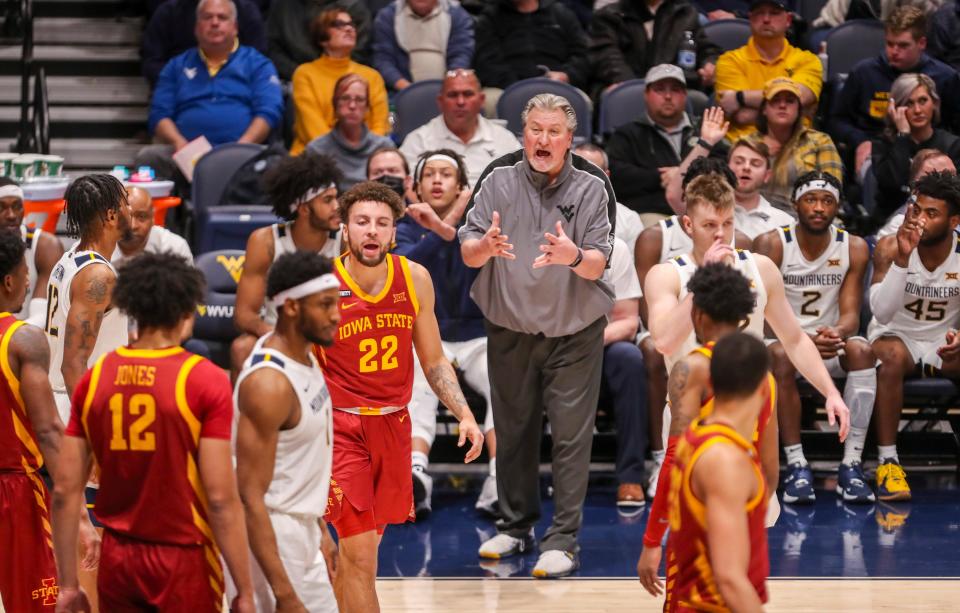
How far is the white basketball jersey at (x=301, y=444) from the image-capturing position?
3885 mm

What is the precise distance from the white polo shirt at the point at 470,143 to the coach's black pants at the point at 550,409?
2.35 metres

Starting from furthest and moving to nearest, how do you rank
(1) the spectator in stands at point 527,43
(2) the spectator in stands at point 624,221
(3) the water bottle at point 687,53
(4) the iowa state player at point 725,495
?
(1) the spectator in stands at point 527,43, (3) the water bottle at point 687,53, (2) the spectator in stands at point 624,221, (4) the iowa state player at point 725,495

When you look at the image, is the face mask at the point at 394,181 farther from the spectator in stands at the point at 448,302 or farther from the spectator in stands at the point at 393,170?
the spectator in stands at the point at 448,302

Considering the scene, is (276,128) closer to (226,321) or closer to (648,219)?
(226,321)

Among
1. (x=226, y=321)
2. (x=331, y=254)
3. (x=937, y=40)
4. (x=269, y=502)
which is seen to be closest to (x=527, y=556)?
(x=331, y=254)

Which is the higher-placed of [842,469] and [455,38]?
[455,38]

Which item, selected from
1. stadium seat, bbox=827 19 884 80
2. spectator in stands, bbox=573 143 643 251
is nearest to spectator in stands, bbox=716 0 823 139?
stadium seat, bbox=827 19 884 80

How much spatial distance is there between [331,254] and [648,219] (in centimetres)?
281

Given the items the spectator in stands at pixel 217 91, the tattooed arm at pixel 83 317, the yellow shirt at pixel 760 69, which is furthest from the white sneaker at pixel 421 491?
the yellow shirt at pixel 760 69

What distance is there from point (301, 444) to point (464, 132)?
16.3 ft

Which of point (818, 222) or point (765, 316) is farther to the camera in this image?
point (818, 222)

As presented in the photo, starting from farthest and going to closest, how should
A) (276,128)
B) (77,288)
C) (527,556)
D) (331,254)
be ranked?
(276,128) → (527,556) → (331,254) → (77,288)

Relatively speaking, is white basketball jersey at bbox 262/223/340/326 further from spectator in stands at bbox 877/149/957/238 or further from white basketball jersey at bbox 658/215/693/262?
spectator in stands at bbox 877/149/957/238

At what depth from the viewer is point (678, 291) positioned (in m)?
5.28
